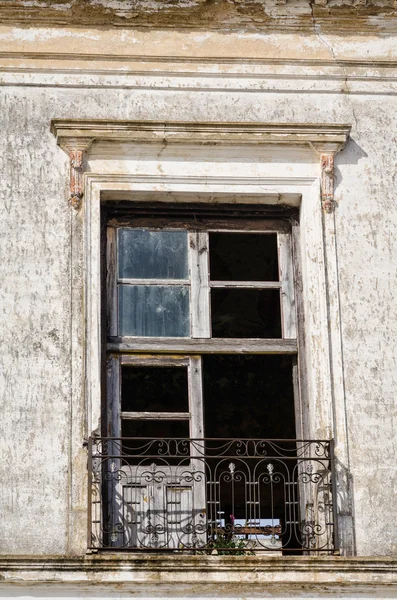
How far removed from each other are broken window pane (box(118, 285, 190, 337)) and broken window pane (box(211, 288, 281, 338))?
3.37 m

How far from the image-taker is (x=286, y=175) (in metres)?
9.53

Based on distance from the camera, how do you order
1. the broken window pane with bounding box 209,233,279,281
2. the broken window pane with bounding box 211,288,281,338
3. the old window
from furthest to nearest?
the broken window pane with bounding box 211,288,281,338, the broken window pane with bounding box 209,233,279,281, the old window

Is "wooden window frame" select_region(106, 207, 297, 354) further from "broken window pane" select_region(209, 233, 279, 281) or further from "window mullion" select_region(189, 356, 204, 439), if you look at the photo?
"broken window pane" select_region(209, 233, 279, 281)

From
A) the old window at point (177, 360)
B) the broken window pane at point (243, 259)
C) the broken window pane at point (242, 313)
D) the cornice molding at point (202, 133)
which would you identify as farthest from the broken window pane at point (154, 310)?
the broken window pane at point (242, 313)

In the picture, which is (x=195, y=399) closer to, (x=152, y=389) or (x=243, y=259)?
(x=152, y=389)

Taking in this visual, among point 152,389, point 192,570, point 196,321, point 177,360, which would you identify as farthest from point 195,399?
point 152,389

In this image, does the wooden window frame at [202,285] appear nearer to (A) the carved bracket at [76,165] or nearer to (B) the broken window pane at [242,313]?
(A) the carved bracket at [76,165]

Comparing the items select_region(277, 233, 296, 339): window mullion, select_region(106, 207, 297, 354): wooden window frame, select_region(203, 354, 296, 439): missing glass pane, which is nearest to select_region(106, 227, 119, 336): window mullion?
select_region(106, 207, 297, 354): wooden window frame

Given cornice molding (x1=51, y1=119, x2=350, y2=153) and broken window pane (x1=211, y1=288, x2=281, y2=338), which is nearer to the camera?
cornice molding (x1=51, y1=119, x2=350, y2=153)

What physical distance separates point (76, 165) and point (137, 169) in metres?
0.39

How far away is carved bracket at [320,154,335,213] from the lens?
948cm

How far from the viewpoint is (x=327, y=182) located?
31.2 ft

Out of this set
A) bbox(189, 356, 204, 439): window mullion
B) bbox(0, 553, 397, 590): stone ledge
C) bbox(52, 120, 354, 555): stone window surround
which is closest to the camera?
bbox(0, 553, 397, 590): stone ledge

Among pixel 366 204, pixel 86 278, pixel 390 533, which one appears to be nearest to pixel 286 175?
pixel 366 204
